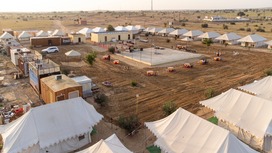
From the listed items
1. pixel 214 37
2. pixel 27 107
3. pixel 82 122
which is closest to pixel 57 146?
pixel 82 122

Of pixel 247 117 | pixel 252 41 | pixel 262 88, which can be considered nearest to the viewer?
pixel 247 117

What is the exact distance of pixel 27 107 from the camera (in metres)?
16.8

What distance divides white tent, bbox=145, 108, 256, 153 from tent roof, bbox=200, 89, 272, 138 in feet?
8.47

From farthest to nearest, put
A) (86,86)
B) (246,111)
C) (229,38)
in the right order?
1. (229,38)
2. (86,86)
3. (246,111)

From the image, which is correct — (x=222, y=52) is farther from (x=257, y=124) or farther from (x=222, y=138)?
(x=222, y=138)

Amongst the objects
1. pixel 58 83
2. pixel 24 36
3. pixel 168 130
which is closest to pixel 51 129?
pixel 168 130

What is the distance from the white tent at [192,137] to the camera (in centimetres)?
1043

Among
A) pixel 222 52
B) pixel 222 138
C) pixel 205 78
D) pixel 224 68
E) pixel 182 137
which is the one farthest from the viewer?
pixel 222 52

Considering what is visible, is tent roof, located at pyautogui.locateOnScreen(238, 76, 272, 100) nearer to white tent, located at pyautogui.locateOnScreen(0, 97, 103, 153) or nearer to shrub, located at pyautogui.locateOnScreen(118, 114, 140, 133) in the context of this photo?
shrub, located at pyautogui.locateOnScreen(118, 114, 140, 133)

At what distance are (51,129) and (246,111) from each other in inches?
403

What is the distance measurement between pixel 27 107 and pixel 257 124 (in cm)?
1391

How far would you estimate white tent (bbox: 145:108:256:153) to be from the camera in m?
10.4

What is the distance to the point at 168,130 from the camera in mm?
12141

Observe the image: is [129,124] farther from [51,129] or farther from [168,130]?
[51,129]
